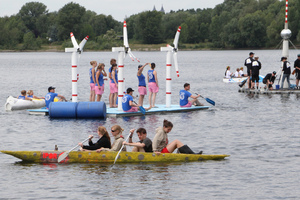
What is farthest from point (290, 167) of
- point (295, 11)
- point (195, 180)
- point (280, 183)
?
point (295, 11)

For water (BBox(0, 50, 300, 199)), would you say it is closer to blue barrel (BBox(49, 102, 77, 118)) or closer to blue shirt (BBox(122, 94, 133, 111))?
blue barrel (BBox(49, 102, 77, 118))

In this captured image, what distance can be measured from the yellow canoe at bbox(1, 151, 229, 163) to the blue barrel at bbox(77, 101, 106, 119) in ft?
27.1

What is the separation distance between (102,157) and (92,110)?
345 inches

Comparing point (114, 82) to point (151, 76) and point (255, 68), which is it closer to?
point (151, 76)

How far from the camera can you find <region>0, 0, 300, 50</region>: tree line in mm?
151625

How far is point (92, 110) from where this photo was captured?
84.5ft

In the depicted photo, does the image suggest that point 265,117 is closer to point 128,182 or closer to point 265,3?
point 128,182

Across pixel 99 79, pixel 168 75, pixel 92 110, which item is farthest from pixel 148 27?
pixel 92 110

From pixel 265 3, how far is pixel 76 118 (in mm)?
141813

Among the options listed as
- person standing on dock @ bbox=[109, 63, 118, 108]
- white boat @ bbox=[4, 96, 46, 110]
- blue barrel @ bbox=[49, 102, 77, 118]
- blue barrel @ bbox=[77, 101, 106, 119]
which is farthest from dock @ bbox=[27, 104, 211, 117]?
white boat @ bbox=[4, 96, 46, 110]

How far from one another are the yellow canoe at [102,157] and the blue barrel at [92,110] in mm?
8248

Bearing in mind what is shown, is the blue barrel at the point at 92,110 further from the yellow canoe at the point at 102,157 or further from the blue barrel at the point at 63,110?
the yellow canoe at the point at 102,157

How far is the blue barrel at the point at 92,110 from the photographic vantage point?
1006 inches

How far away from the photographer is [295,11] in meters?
132
